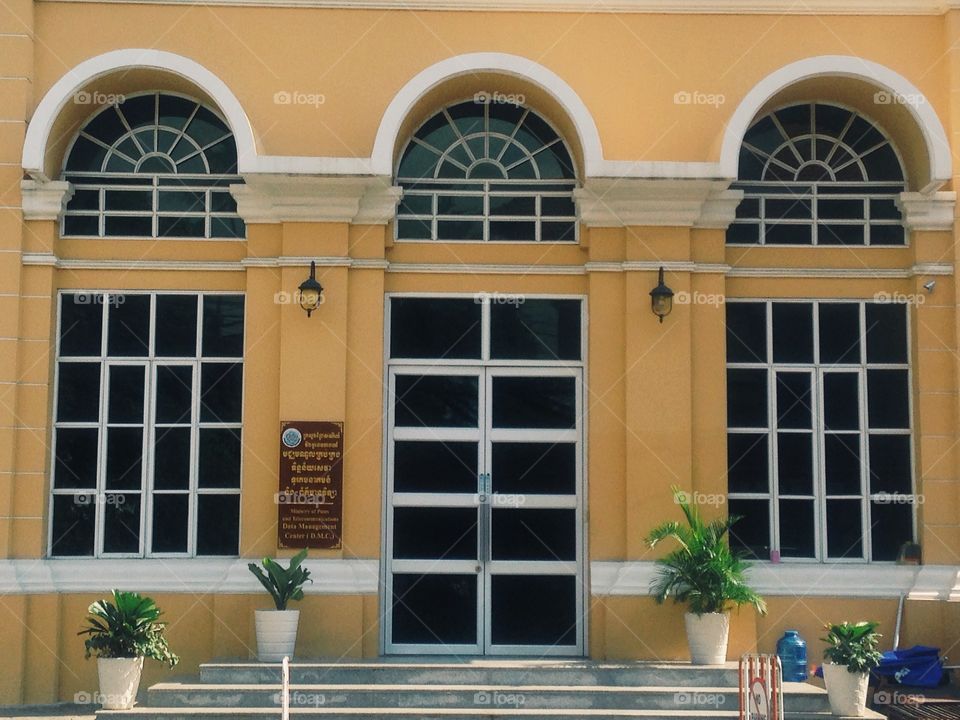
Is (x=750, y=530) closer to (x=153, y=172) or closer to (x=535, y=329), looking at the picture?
(x=535, y=329)

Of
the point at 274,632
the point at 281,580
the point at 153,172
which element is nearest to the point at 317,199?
the point at 153,172

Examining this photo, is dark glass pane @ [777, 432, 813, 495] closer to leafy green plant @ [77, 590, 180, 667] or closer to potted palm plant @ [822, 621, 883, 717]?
potted palm plant @ [822, 621, 883, 717]

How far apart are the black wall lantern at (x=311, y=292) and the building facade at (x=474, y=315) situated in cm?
10

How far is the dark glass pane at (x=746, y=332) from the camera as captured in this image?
36.7 ft

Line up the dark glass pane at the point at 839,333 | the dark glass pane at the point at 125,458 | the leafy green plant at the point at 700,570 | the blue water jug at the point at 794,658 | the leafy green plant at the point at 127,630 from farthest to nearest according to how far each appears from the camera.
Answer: the dark glass pane at the point at 839,333 < the dark glass pane at the point at 125,458 < the blue water jug at the point at 794,658 < the leafy green plant at the point at 700,570 < the leafy green plant at the point at 127,630

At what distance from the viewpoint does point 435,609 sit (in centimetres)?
1087

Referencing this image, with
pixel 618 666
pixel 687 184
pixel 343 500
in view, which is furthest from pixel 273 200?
pixel 618 666

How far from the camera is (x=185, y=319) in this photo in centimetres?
1105

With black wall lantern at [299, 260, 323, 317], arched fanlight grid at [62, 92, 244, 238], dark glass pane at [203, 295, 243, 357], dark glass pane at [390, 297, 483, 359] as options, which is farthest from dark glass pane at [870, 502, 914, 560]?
arched fanlight grid at [62, 92, 244, 238]

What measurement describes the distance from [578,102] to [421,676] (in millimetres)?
5112

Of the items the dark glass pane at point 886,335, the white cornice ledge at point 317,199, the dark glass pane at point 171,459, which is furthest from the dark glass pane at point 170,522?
the dark glass pane at point 886,335

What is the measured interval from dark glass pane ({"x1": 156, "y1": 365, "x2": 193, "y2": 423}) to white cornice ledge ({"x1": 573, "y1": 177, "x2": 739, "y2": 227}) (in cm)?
386

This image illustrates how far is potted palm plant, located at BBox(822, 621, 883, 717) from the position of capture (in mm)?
9258

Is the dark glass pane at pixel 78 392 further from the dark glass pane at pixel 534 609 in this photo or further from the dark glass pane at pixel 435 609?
the dark glass pane at pixel 534 609
